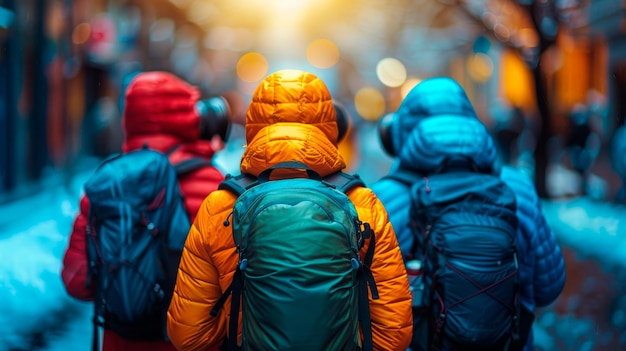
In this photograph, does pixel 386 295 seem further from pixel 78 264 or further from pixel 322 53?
pixel 322 53

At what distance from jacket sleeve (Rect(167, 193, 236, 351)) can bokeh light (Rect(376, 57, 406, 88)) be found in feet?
231

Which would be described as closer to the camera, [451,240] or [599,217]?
[451,240]

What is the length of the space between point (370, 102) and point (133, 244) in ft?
266

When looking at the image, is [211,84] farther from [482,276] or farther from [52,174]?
[482,276]

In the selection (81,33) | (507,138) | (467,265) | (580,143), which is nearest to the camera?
(467,265)

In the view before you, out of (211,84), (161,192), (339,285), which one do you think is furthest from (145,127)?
(211,84)

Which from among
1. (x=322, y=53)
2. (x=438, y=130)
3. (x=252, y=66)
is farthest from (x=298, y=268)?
(x=322, y=53)

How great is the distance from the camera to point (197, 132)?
4.48 meters

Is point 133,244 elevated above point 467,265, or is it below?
below

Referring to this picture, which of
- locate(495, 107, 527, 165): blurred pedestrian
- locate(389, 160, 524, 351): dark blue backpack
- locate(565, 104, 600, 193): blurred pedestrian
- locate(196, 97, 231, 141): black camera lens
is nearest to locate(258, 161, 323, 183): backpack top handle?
locate(389, 160, 524, 351): dark blue backpack

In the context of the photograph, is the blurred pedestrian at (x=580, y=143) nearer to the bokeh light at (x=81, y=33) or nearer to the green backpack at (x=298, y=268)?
the bokeh light at (x=81, y=33)

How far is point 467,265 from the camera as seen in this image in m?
3.20

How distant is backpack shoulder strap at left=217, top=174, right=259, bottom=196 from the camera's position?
275 centimetres

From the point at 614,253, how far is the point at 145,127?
7.73m
